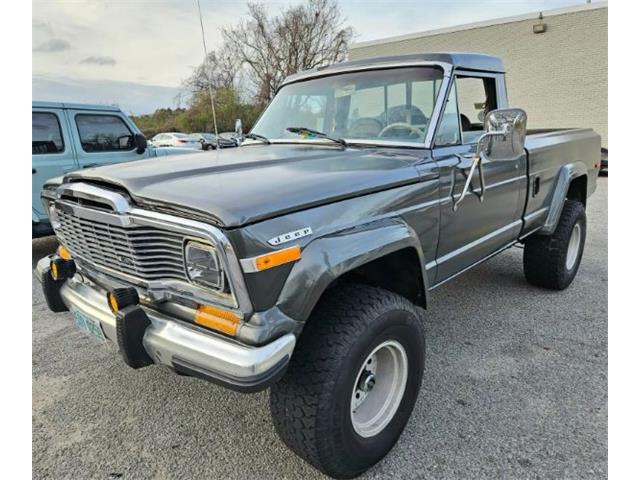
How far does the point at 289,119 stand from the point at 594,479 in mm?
2857

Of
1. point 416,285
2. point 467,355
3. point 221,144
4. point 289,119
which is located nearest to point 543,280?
point 467,355

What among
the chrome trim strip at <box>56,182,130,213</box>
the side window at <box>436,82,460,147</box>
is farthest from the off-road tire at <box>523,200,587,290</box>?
the chrome trim strip at <box>56,182,130,213</box>

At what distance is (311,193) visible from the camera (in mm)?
1921

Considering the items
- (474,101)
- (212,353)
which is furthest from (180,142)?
(212,353)

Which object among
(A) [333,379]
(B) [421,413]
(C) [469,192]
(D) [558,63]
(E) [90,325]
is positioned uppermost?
(D) [558,63]

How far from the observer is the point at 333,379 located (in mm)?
1852

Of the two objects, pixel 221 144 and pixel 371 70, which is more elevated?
pixel 371 70

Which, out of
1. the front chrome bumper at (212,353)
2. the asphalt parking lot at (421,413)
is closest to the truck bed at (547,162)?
the asphalt parking lot at (421,413)

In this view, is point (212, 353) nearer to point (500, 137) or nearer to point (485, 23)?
point (500, 137)

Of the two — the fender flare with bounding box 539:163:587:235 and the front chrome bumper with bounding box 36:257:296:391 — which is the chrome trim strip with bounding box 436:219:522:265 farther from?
the front chrome bumper with bounding box 36:257:296:391

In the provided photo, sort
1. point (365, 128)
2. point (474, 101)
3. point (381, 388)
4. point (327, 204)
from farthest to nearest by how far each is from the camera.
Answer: point (474, 101), point (365, 128), point (381, 388), point (327, 204)

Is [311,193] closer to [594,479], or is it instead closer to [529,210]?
[594,479]

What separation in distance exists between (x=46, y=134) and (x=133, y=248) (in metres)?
5.36

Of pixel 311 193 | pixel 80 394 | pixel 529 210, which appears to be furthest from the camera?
pixel 529 210
